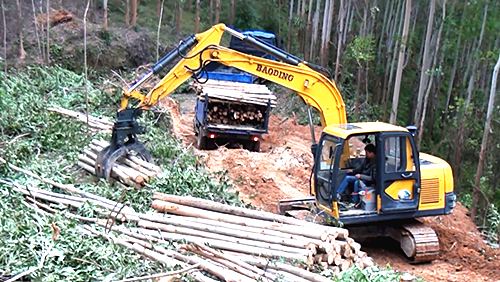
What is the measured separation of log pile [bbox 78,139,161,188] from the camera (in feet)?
31.4

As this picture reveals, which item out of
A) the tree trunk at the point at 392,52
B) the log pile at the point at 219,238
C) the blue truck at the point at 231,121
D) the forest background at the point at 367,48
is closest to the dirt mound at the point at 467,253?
the log pile at the point at 219,238

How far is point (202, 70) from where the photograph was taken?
10.1 meters

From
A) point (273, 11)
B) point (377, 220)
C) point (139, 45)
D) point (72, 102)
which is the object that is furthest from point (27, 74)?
point (273, 11)

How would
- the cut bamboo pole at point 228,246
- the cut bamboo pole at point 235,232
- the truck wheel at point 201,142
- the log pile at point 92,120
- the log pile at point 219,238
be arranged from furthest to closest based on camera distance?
1. the truck wheel at point 201,142
2. the log pile at point 92,120
3. the cut bamboo pole at point 235,232
4. the cut bamboo pole at point 228,246
5. the log pile at point 219,238

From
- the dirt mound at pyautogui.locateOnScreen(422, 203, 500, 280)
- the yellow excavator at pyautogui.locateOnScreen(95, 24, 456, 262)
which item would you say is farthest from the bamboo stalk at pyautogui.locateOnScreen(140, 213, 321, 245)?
the dirt mound at pyautogui.locateOnScreen(422, 203, 500, 280)

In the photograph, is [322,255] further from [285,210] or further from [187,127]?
[187,127]

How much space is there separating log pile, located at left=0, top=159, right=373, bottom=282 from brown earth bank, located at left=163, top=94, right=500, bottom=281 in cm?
200

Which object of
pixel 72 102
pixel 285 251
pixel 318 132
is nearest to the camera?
pixel 285 251

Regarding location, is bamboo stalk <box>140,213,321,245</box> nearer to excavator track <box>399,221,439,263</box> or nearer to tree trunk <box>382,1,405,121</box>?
excavator track <box>399,221,439,263</box>

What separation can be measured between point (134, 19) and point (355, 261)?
22764 millimetres

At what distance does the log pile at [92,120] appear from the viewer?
13.7 meters

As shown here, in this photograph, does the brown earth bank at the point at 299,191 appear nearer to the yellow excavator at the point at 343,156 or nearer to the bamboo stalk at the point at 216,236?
the yellow excavator at the point at 343,156

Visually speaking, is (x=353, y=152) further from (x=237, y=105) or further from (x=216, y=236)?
(x=237, y=105)

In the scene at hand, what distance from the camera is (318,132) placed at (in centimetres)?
1927
